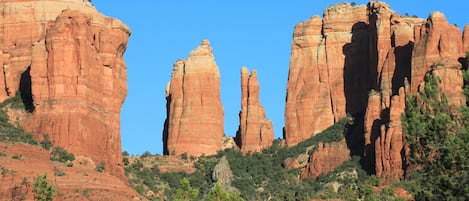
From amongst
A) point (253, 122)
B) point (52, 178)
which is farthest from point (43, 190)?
point (253, 122)

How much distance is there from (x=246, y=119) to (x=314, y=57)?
1143cm

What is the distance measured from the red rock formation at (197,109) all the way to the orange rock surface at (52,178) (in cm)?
4061

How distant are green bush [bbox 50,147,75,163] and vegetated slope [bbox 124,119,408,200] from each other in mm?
12266

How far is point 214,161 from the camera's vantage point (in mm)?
175750

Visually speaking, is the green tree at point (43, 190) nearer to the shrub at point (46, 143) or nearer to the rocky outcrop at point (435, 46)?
the shrub at point (46, 143)

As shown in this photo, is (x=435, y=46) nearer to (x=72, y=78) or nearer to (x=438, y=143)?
(x=72, y=78)

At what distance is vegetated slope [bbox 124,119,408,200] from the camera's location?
15712cm

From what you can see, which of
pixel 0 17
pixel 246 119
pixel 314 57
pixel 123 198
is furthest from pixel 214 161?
pixel 123 198

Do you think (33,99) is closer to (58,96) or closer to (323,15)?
(58,96)

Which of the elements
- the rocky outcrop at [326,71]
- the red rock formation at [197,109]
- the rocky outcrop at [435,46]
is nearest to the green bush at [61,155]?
the rocky outcrop at [435,46]

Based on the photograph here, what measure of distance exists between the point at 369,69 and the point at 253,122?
14812 mm

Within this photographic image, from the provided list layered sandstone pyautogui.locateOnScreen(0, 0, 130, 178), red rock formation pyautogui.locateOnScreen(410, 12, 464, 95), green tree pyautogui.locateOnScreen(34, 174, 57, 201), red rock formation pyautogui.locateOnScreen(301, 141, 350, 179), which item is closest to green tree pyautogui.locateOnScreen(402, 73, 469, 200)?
green tree pyautogui.locateOnScreen(34, 174, 57, 201)

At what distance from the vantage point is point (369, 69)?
572ft

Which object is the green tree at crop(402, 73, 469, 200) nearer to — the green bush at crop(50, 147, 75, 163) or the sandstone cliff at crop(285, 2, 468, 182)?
the sandstone cliff at crop(285, 2, 468, 182)
